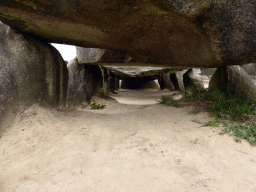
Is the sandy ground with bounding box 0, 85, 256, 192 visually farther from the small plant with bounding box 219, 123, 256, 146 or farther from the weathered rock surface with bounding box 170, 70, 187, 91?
the weathered rock surface with bounding box 170, 70, 187, 91

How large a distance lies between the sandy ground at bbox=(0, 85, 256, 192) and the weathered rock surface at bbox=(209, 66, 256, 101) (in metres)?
1.60

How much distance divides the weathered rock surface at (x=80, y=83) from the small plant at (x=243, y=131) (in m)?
3.78

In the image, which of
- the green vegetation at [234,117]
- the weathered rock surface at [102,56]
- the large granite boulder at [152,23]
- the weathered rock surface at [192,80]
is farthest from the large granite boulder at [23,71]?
the weathered rock surface at [192,80]

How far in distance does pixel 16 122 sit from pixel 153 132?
1.65 m

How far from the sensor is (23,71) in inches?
90.7

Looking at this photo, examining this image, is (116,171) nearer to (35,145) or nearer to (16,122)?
(35,145)

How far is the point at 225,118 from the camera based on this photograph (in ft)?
7.80

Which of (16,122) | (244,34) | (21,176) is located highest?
(244,34)

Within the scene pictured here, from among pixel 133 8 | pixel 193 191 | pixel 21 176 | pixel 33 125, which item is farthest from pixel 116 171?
pixel 133 8

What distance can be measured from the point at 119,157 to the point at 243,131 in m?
1.41

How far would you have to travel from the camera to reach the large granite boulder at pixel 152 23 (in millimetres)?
1829

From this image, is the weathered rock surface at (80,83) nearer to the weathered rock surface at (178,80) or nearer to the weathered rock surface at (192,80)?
the weathered rock surface at (192,80)

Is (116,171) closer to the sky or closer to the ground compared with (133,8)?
closer to the ground

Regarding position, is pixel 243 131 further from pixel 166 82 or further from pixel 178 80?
pixel 166 82
